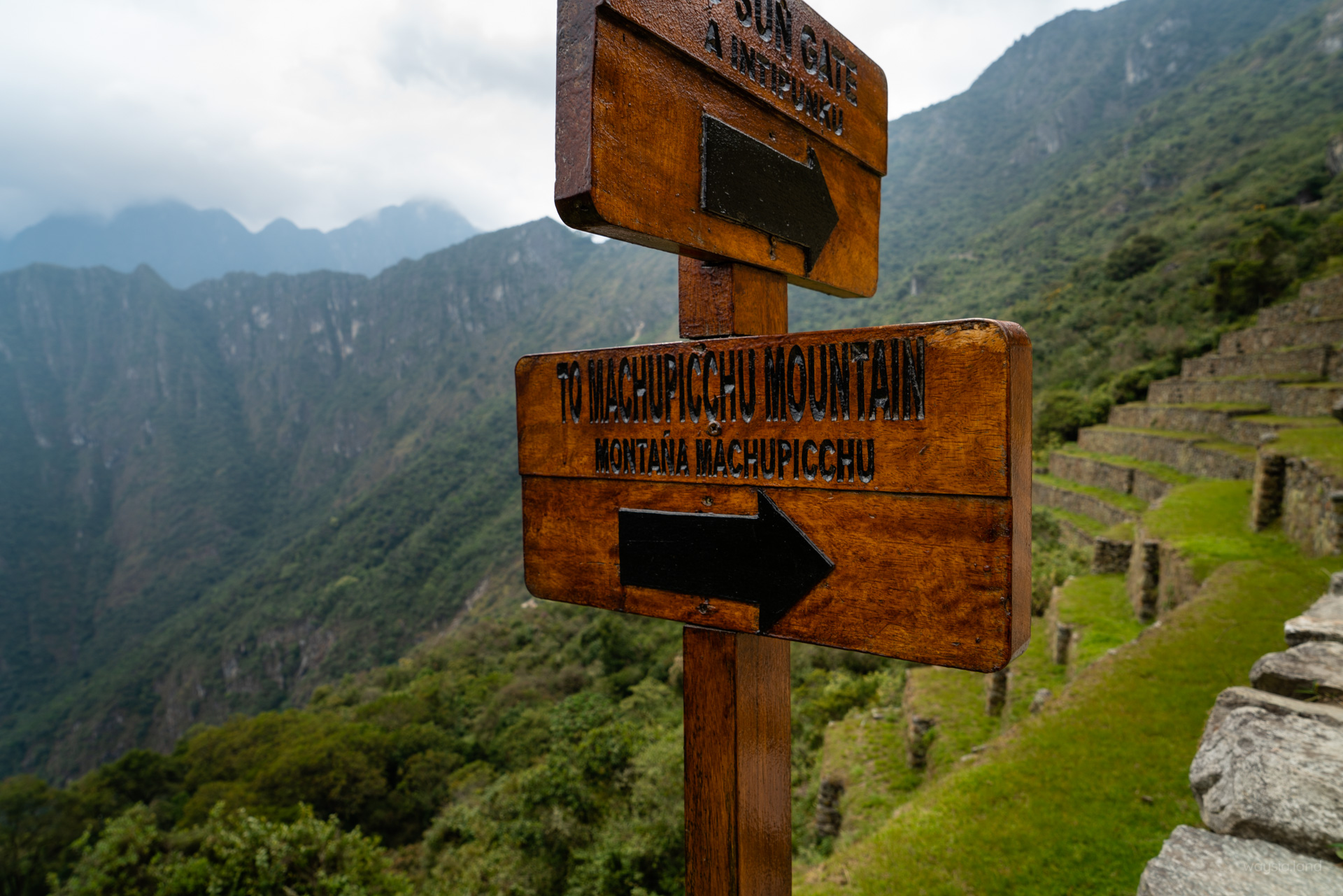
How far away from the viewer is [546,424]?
122cm

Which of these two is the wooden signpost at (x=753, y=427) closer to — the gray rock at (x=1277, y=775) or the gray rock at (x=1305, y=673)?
the gray rock at (x=1277, y=775)

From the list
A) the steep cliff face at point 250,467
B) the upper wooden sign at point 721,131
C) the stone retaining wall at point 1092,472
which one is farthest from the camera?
the steep cliff face at point 250,467

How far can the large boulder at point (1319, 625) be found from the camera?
2273 mm

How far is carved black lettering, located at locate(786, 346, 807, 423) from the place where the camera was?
903 mm

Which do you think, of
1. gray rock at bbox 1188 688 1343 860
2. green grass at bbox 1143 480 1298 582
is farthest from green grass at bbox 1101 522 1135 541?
gray rock at bbox 1188 688 1343 860

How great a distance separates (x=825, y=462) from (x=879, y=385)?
13 cm

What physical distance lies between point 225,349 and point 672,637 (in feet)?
509

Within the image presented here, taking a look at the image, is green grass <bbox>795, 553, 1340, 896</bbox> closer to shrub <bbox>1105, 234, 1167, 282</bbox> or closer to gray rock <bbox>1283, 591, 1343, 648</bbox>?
gray rock <bbox>1283, 591, 1343, 648</bbox>

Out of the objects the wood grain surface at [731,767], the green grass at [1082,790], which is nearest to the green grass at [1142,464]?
the green grass at [1082,790]

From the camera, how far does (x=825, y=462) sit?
89cm

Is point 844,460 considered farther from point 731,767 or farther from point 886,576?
point 731,767

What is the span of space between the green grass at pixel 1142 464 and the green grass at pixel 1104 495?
0.55 metres

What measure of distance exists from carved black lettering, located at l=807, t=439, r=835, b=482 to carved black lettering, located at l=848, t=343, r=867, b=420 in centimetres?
6

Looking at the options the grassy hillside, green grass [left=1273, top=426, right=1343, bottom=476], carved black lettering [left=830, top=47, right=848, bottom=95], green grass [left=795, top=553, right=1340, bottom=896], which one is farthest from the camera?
the grassy hillside
